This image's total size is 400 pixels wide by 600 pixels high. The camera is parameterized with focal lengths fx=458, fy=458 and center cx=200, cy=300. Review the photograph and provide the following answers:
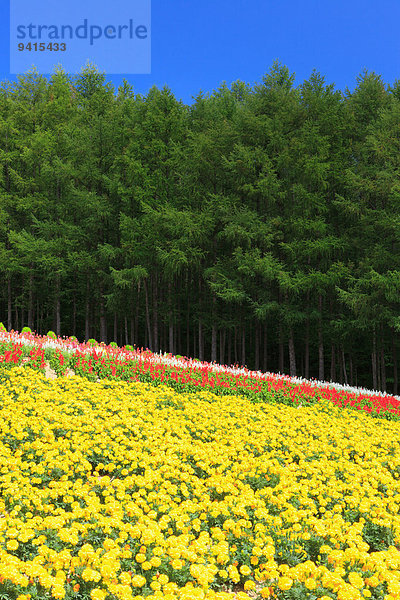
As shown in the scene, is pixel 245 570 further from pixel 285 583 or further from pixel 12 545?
pixel 12 545

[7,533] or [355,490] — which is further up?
[7,533]

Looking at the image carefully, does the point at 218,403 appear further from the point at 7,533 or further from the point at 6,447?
the point at 7,533

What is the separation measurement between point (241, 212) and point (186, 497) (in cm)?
1641

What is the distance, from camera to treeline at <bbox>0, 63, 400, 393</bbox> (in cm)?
1841

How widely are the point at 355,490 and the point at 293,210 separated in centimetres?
1587

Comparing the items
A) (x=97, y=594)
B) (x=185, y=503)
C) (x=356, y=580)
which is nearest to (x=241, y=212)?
(x=185, y=503)

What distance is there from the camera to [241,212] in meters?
20.0

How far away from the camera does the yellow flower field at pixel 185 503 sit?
3.26 metres

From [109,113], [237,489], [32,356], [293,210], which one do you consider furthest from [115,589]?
[109,113]

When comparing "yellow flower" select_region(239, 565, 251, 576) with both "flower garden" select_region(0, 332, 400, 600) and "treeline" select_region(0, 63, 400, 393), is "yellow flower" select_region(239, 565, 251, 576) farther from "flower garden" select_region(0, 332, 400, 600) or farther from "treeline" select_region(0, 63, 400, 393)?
"treeline" select_region(0, 63, 400, 393)

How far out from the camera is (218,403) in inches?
340

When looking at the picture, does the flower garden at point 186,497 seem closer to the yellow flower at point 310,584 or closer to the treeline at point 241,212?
the yellow flower at point 310,584

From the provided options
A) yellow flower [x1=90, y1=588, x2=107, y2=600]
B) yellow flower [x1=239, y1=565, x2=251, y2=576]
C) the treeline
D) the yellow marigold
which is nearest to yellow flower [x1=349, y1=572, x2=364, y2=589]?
the yellow marigold

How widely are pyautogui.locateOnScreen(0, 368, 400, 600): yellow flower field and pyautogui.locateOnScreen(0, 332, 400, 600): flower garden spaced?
0.05ft
